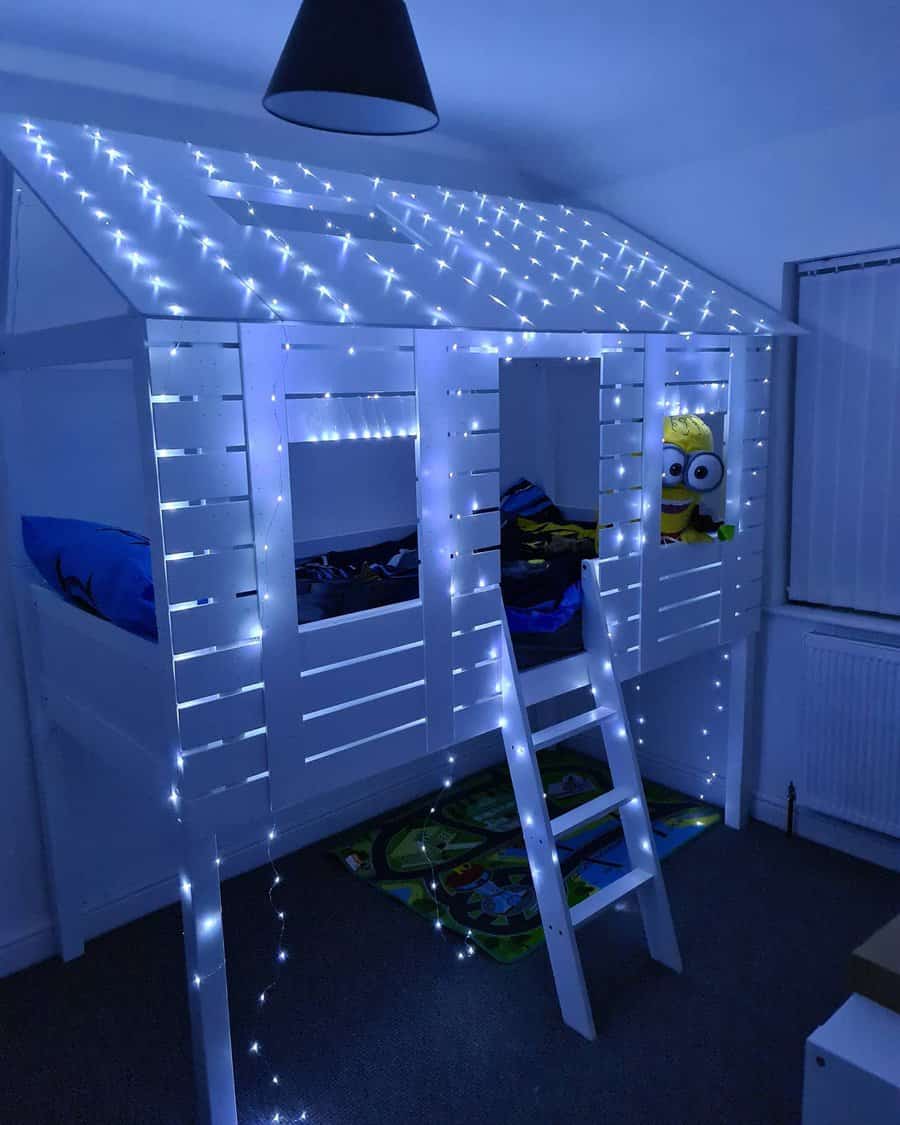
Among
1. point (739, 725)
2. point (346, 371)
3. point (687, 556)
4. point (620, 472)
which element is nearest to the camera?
point (346, 371)

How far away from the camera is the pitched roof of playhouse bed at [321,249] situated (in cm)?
183

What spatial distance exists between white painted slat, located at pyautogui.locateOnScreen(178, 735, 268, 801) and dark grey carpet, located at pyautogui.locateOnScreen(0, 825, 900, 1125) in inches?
34.1

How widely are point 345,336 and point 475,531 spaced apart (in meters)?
0.63

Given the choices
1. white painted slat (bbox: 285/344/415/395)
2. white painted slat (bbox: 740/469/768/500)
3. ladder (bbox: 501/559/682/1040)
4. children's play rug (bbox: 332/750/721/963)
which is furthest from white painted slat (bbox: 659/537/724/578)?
white painted slat (bbox: 285/344/415/395)

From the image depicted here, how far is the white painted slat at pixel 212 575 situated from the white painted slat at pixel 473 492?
62cm

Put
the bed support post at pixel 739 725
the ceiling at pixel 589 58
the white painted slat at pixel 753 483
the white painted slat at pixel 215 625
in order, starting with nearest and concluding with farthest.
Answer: the white painted slat at pixel 215 625 < the ceiling at pixel 589 58 < the white painted slat at pixel 753 483 < the bed support post at pixel 739 725

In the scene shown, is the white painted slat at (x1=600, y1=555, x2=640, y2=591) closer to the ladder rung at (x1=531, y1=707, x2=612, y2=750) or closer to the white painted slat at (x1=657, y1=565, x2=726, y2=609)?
the white painted slat at (x1=657, y1=565, x2=726, y2=609)

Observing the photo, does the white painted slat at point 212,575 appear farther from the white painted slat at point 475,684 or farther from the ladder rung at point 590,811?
the ladder rung at point 590,811

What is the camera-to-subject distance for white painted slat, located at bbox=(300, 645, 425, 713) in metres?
2.10

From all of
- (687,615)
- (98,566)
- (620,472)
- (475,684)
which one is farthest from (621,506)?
(98,566)

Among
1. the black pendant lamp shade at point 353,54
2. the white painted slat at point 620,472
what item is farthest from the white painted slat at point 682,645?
the black pendant lamp shade at point 353,54

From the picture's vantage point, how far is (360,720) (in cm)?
220

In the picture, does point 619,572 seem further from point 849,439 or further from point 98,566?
point 98,566

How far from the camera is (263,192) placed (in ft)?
7.62
